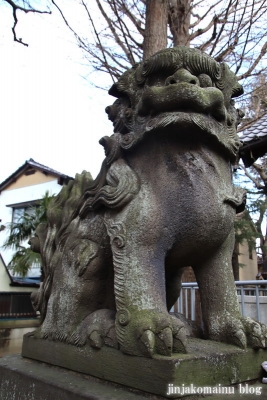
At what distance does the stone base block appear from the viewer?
134 centimetres

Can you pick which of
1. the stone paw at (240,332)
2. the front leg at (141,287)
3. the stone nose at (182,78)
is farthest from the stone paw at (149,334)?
the stone nose at (182,78)

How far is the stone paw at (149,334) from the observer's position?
55.2 inches

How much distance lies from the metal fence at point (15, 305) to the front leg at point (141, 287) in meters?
7.54

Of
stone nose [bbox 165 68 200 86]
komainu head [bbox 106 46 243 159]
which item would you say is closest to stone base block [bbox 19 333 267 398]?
komainu head [bbox 106 46 243 159]

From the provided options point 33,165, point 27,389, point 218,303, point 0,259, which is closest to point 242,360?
point 218,303

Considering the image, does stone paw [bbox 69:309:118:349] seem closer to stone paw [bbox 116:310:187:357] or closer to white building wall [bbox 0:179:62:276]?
stone paw [bbox 116:310:187:357]

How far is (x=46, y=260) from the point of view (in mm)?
2297

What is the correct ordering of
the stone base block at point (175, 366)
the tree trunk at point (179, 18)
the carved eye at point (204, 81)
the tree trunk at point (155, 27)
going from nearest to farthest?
the stone base block at point (175, 366) → the carved eye at point (204, 81) → the tree trunk at point (155, 27) → the tree trunk at point (179, 18)

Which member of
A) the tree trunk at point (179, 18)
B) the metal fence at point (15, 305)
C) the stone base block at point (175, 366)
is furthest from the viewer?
the metal fence at point (15, 305)

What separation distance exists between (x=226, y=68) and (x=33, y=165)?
569 inches

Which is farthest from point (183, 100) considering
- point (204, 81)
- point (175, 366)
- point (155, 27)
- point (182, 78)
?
point (155, 27)

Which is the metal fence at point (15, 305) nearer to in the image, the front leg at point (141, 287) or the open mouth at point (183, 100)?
the front leg at point (141, 287)

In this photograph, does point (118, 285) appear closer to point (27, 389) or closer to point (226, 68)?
point (27, 389)

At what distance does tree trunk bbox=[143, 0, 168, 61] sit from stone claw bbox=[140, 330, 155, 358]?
14.8ft
